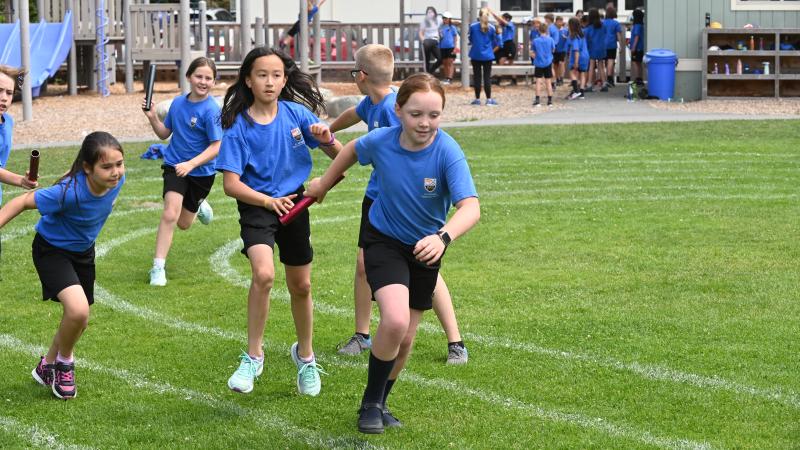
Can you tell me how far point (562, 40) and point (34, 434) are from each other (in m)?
24.9

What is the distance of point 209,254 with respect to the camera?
450 inches

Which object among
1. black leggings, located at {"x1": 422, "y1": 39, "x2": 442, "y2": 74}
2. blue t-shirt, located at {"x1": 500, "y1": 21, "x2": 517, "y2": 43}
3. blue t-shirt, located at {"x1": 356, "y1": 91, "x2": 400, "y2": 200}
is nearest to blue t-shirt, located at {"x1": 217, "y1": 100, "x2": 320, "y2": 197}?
blue t-shirt, located at {"x1": 356, "y1": 91, "x2": 400, "y2": 200}

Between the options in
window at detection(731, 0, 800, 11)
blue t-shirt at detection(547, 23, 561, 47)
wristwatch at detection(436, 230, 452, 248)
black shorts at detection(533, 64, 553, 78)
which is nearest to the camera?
wristwatch at detection(436, 230, 452, 248)

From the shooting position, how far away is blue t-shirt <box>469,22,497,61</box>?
27.0 meters

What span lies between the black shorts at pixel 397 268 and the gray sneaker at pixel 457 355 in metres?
1.24

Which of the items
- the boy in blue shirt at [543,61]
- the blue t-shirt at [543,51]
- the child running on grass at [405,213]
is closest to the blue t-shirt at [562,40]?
the boy in blue shirt at [543,61]

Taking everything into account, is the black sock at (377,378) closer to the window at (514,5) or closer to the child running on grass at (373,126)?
the child running on grass at (373,126)

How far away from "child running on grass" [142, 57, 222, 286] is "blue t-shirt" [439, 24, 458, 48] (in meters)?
21.0

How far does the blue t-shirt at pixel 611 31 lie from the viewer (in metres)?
30.2

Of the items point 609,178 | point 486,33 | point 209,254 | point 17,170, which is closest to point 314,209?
point 209,254

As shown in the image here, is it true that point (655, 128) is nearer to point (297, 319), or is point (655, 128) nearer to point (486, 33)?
point (486, 33)

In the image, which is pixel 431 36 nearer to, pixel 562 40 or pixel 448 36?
pixel 448 36

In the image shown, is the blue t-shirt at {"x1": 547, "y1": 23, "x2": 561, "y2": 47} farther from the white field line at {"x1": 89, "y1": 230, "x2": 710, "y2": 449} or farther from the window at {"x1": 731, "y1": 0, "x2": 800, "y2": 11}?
the white field line at {"x1": 89, "y1": 230, "x2": 710, "y2": 449}

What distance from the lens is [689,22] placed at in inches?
1058
